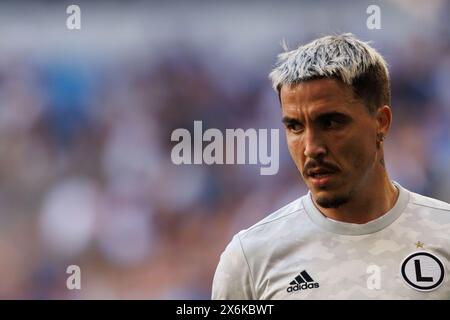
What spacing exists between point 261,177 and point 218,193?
22 cm

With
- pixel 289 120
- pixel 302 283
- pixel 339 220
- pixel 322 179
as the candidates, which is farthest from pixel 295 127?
pixel 302 283

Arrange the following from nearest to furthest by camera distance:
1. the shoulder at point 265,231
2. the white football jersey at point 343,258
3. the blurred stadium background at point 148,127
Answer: the white football jersey at point 343,258, the shoulder at point 265,231, the blurred stadium background at point 148,127

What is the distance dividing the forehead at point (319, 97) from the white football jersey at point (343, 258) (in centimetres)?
26

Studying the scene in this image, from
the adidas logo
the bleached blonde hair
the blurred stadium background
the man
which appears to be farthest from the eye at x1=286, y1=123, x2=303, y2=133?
the blurred stadium background

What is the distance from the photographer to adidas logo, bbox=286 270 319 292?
1503mm

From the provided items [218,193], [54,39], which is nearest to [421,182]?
[218,193]

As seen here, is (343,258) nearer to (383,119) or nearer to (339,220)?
(339,220)

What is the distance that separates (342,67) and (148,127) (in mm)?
1558

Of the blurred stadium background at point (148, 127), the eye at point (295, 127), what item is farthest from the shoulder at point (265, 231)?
the blurred stadium background at point (148, 127)

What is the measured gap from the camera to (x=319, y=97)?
1.52 m

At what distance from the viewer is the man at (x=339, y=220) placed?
59.3 inches

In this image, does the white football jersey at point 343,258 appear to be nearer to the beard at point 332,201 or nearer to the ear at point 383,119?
the beard at point 332,201

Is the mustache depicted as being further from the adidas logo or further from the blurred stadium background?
the blurred stadium background
